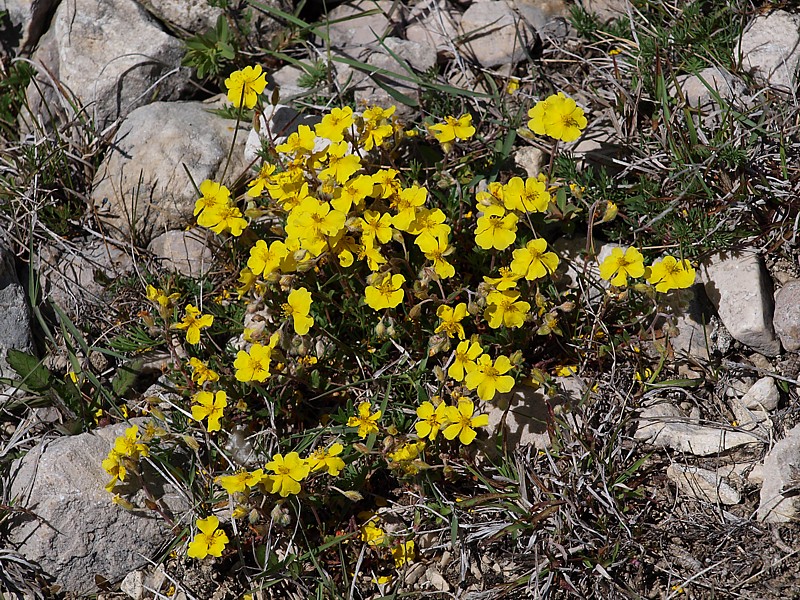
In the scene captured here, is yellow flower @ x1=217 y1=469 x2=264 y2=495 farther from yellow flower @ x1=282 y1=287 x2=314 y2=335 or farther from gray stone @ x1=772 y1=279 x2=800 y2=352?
gray stone @ x1=772 y1=279 x2=800 y2=352

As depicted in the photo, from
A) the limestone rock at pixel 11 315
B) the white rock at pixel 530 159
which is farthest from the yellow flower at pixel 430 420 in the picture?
the limestone rock at pixel 11 315

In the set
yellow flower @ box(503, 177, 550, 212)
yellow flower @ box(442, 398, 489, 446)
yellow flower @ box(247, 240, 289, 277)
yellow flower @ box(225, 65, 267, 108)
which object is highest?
yellow flower @ box(225, 65, 267, 108)

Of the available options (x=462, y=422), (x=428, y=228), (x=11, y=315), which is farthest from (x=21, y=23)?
(x=462, y=422)

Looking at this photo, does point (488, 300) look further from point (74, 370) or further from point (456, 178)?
point (74, 370)

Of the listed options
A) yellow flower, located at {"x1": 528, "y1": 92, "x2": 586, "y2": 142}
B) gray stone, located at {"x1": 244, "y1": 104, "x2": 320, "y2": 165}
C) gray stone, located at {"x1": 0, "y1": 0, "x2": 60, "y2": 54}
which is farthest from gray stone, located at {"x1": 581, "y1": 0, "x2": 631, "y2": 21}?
gray stone, located at {"x1": 0, "y1": 0, "x2": 60, "y2": 54}

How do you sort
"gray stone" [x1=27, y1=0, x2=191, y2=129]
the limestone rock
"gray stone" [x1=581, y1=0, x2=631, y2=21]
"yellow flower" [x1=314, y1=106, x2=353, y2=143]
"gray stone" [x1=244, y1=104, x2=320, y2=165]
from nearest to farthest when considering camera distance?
"yellow flower" [x1=314, y1=106, x2=353, y2=143] < the limestone rock < "gray stone" [x1=244, y1=104, x2=320, y2=165] < "gray stone" [x1=581, y1=0, x2=631, y2=21] < "gray stone" [x1=27, y1=0, x2=191, y2=129]

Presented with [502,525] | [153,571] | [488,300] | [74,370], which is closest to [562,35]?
[488,300]

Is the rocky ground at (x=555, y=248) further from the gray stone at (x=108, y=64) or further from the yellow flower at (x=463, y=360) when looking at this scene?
the yellow flower at (x=463, y=360)

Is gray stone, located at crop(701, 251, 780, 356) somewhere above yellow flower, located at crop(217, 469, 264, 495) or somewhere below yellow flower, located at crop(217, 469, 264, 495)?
above
